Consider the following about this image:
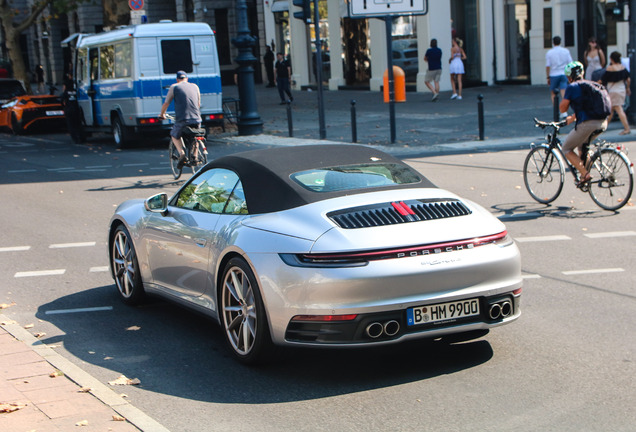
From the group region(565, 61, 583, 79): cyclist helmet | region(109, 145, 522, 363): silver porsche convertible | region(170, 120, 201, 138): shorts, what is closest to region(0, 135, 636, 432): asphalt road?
region(109, 145, 522, 363): silver porsche convertible

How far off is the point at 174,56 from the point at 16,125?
981cm

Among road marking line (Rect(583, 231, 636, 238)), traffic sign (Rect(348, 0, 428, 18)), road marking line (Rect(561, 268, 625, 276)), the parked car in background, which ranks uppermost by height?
traffic sign (Rect(348, 0, 428, 18))

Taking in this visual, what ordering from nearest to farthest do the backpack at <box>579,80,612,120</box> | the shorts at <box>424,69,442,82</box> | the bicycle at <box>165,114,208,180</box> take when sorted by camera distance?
1. the backpack at <box>579,80,612,120</box>
2. the bicycle at <box>165,114,208,180</box>
3. the shorts at <box>424,69,442,82</box>

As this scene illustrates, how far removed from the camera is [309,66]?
44.2 metres

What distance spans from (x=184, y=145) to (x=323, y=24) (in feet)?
92.5

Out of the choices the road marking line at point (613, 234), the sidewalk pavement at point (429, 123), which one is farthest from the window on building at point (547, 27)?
the road marking line at point (613, 234)

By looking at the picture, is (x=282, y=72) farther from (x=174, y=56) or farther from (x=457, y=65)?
(x=174, y=56)

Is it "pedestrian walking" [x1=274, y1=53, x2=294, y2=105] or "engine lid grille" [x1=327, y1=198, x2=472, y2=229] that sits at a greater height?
"pedestrian walking" [x1=274, y1=53, x2=294, y2=105]

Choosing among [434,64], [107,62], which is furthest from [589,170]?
[434,64]

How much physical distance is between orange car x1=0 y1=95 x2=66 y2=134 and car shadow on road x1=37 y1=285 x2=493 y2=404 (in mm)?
23502

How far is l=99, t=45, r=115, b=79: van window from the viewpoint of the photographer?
903 inches

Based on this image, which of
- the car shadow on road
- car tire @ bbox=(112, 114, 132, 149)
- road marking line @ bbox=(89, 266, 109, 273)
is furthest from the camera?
car tire @ bbox=(112, 114, 132, 149)

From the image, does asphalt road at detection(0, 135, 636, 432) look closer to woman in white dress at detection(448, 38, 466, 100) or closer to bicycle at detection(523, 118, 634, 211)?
bicycle at detection(523, 118, 634, 211)

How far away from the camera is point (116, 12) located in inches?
1233
